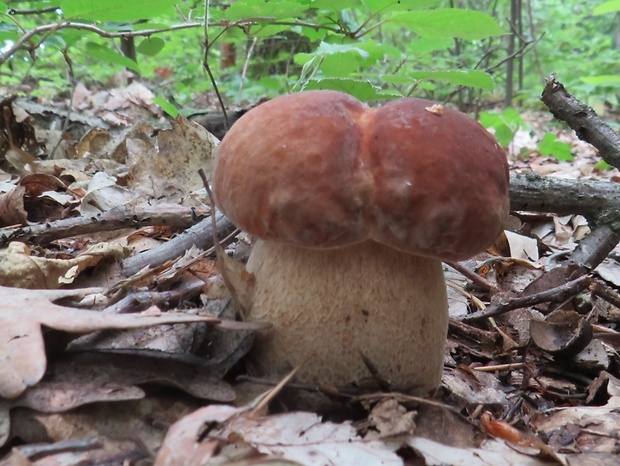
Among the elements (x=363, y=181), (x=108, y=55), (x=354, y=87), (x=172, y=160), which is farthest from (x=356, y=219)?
(x=108, y=55)

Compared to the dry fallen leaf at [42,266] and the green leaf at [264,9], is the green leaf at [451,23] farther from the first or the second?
the dry fallen leaf at [42,266]

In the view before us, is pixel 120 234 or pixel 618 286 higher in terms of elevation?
pixel 120 234

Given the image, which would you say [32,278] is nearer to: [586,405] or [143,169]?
[143,169]

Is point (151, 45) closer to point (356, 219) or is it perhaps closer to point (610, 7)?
point (356, 219)

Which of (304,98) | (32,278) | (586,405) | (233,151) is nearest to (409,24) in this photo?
(304,98)

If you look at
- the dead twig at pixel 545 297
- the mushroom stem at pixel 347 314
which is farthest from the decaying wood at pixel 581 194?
the mushroom stem at pixel 347 314

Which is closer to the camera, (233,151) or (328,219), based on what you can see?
(328,219)
